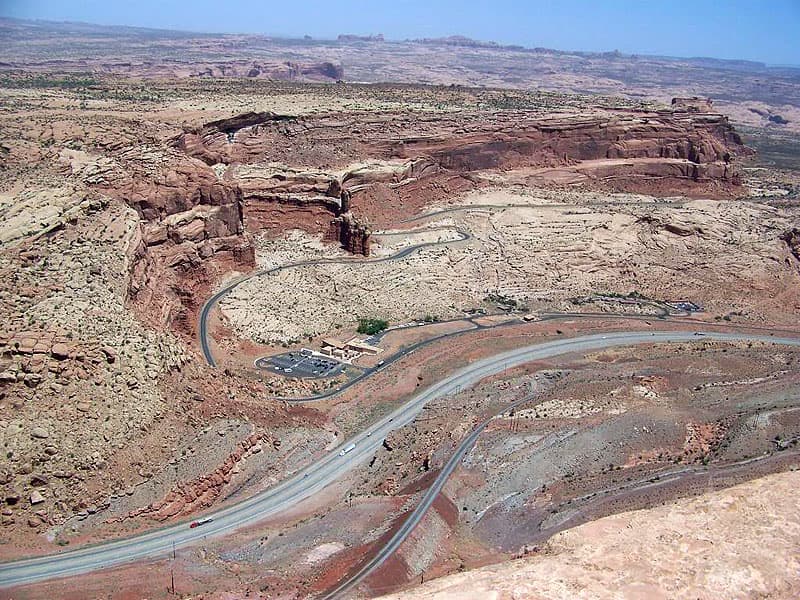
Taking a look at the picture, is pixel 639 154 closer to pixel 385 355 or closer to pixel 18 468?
pixel 385 355

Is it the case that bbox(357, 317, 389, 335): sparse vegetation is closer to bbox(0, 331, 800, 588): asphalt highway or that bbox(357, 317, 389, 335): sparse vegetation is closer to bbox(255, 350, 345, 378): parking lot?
bbox(255, 350, 345, 378): parking lot

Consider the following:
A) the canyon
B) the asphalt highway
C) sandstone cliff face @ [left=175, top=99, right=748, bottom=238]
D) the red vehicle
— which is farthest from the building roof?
the red vehicle

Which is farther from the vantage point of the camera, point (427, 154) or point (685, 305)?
point (427, 154)

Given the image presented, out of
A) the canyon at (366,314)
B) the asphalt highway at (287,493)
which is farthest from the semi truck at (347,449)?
the canyon at (366,314)

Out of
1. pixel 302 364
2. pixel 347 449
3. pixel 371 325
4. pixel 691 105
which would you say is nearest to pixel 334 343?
pixel 302 364

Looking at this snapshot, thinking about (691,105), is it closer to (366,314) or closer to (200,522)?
(366,314)

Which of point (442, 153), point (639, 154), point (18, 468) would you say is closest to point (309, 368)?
point (18, 468)
